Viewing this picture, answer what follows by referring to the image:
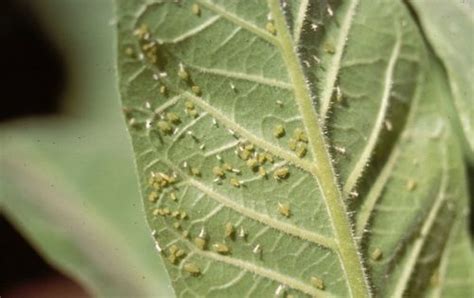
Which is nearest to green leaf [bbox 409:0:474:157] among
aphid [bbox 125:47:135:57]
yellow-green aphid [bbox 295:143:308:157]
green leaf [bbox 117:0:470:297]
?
green leaf [bbox 117:0:470:297]

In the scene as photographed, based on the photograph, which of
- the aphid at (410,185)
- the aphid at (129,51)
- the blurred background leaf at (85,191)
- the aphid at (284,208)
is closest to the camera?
the aphid at (129,51)

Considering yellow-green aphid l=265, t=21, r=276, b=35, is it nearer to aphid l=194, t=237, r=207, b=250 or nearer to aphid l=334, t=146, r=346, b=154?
aphid l=334, t=146, r=346, b=154

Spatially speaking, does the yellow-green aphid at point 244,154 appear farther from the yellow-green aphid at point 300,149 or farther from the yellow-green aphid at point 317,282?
the yellow-green aphid at point 317,282

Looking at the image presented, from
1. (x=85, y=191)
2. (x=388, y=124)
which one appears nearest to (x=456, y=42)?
(x=388, y=124)

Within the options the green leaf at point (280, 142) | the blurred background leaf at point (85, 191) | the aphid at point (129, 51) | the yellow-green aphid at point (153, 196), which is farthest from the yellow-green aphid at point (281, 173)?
the blurred background leaf at point (85, 191)

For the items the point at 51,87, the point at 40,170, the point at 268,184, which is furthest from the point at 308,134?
the point at 51,87
